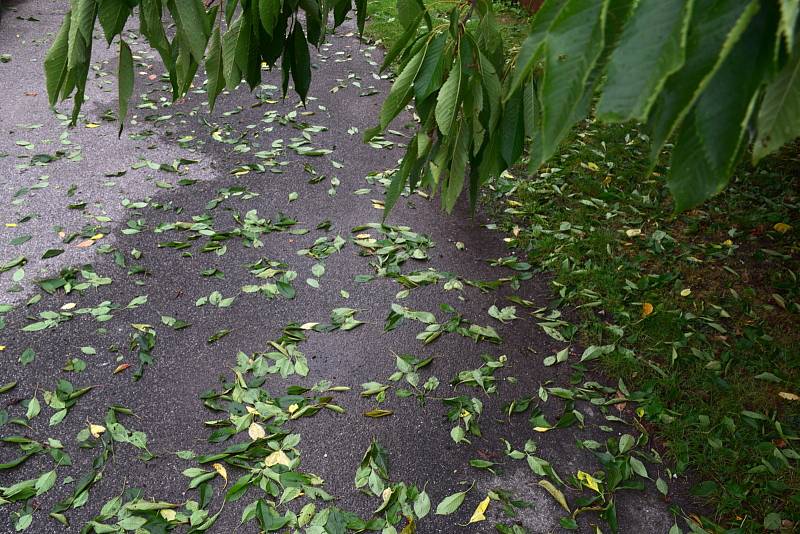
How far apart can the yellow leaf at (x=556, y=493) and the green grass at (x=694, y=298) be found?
614 millimetres

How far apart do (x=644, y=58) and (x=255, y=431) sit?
285 cm

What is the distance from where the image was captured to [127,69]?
4.83 ft

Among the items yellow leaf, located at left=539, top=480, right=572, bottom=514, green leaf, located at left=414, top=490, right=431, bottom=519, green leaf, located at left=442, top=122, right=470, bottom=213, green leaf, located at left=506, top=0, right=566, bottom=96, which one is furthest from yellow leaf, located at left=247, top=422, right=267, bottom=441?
green leaf, located at left=506, top=0, right=566, bottom=96

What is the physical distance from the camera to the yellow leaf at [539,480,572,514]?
2776mm

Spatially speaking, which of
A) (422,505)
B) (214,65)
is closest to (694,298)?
(422,505)

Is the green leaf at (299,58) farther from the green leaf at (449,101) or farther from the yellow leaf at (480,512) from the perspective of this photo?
the yellow leaf at (480,512)

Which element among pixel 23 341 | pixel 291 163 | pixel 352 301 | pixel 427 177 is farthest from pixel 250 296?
pixel 427 177

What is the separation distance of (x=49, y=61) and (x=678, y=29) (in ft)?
4.23

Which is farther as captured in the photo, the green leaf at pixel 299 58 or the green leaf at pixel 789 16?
the green leaf at pixel 299 58

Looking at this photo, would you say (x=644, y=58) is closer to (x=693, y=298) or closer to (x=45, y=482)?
(x=45, y=482)

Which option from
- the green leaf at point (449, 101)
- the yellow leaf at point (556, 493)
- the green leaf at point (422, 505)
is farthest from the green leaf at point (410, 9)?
the yellow leaf at point (556, 493)

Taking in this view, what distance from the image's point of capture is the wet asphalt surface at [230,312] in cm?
290

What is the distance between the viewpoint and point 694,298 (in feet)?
13.2

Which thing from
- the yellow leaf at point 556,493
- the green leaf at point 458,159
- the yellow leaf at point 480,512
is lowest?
the yellow leaf at point 480,512
